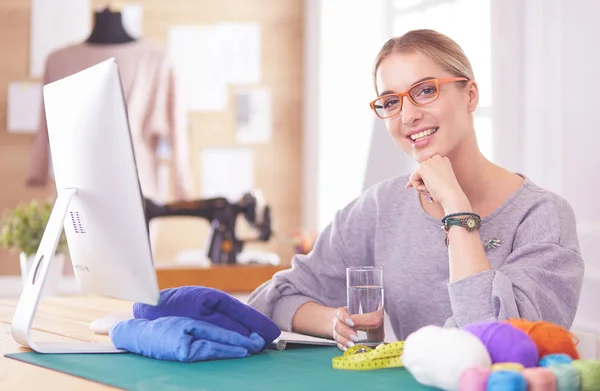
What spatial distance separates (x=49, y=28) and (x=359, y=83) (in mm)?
1694

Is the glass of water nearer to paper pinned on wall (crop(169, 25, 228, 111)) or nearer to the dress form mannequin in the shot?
the dress form mannequin

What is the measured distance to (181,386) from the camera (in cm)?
108

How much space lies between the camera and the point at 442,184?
154 cm

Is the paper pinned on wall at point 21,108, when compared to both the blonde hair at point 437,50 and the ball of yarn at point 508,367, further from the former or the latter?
the ball of yarn at point 508,367

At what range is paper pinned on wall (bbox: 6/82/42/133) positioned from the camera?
14.0ft

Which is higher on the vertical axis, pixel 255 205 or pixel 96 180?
pixel 96 180

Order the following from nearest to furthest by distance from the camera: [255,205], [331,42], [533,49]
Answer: [533,49] < [255,205] < [331,42]

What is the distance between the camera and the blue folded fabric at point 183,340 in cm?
126

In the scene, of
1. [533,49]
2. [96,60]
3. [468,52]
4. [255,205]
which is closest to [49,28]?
[96,60]

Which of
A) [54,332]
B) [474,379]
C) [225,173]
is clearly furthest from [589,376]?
[225,173]

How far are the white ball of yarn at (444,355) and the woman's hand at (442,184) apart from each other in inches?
19.9

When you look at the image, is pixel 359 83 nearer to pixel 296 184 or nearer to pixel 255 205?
pixel 296 184

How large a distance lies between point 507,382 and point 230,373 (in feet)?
1.42

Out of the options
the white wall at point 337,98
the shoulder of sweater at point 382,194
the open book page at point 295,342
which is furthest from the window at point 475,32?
the open book page at point 295,342
